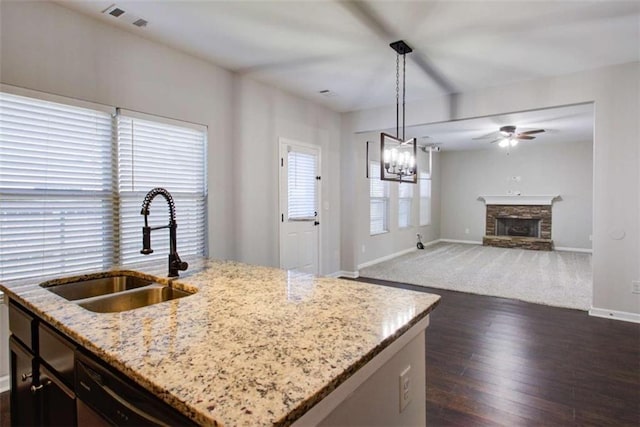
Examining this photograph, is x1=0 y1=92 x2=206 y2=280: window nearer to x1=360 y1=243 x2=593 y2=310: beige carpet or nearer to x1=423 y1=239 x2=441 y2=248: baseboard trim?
x1=360 y1=243 x2=593 y2=310: beige carpet

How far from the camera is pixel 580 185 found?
825 cm

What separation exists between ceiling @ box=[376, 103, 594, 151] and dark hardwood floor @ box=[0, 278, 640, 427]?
8.97 ft

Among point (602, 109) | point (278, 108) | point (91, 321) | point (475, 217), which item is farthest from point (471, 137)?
point (91, 321)

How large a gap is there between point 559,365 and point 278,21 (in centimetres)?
353

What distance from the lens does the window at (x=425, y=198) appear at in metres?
9.18

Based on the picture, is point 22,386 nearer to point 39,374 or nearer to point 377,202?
point 39,374

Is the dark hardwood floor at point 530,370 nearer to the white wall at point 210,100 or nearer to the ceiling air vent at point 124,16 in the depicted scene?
the white wall at point 210,100

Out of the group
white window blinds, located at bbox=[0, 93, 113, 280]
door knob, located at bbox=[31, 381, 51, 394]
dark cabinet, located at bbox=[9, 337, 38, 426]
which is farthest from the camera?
white window blinds, located at bbox=[0, 93, 113, 280]

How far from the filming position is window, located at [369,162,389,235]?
272 inches

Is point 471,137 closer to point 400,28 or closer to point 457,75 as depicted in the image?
point 457,75

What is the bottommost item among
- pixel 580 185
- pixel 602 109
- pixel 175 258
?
pixel 175 258

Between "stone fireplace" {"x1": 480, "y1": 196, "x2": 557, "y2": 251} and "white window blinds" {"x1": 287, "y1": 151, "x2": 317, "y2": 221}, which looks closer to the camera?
"white window blinds" {"x1": 287, "y1": 151, "x2": 317, "y2": 221}

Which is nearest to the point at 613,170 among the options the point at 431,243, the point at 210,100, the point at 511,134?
the point at 511,134

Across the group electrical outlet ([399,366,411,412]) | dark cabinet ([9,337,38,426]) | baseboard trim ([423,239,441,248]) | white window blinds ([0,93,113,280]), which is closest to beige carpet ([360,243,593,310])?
baseboard trim ([423,239,441,248])
